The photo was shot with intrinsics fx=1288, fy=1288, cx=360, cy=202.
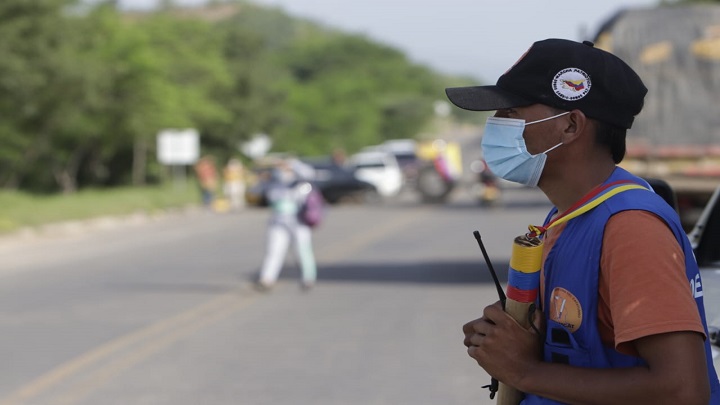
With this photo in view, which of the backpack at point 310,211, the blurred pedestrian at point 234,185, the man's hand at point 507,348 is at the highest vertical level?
the man's hand at point 507,348

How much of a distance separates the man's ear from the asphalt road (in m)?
5.65

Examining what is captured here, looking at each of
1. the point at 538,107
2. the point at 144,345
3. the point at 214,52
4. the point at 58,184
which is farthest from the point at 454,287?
the point at 214,52

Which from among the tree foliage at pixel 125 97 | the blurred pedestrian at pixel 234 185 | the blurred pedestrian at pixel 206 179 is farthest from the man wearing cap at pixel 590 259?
the blurred pedestrian at pixel 234 185

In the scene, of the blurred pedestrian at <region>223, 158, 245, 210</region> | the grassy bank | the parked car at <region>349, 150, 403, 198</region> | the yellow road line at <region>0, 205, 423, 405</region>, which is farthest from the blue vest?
the parked car at <region>349, 150, 403, 198</region>

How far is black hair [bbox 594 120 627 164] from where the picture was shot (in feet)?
8.61

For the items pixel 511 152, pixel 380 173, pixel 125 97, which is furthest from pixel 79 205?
pixel 511 152

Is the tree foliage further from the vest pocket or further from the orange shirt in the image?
the orange shirt

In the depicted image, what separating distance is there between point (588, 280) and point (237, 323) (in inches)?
399

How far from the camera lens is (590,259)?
8.20 feet

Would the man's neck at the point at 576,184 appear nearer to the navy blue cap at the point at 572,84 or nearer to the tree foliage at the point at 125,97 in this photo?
the navy blue cap at the point at 572,84

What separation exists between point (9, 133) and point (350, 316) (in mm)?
29782

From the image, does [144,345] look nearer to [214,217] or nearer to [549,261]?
[549,261]

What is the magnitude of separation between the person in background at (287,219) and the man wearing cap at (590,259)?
1313 centimetres

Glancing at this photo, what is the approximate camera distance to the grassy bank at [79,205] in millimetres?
29031
